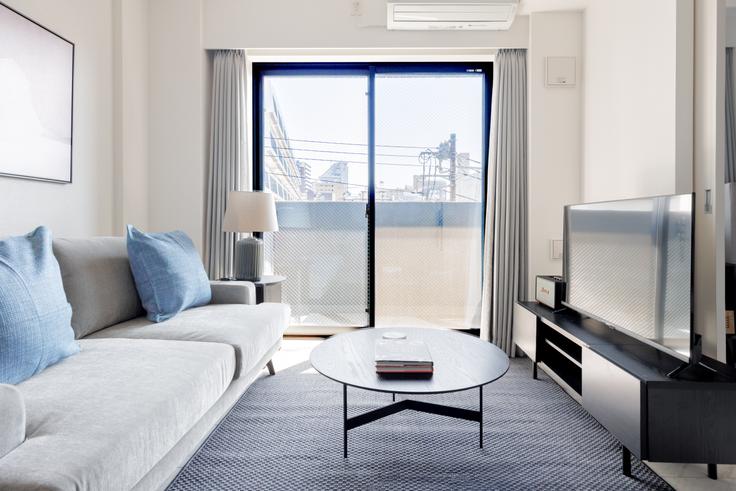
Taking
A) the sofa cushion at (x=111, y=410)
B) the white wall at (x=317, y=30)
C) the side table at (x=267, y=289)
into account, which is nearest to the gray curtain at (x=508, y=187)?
the white wall at (x=317, y=30)

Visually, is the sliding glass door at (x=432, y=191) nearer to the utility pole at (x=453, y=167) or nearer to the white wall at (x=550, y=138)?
the utility pole at (x=453, y=167)

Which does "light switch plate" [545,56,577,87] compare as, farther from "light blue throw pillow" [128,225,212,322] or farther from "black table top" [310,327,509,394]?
"light blue throw pillow" [128,225,212,322]

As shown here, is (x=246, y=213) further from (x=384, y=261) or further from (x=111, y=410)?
(x=111, y=410)

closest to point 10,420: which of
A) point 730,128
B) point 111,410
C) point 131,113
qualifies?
point 111,410

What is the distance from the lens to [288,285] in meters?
3.69

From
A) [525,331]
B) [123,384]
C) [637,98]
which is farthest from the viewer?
[525,331]

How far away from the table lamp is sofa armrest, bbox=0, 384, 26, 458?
1.97 metres

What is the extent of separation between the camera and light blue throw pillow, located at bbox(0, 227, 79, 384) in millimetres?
1314

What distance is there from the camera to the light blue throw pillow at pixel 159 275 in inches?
85.0

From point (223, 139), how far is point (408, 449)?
269 centimetres

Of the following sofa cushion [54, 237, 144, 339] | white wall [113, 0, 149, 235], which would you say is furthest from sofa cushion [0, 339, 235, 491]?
white wall [113, 0, 149, 235]

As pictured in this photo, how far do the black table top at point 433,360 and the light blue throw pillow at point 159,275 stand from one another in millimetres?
856

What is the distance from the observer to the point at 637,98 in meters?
2.38

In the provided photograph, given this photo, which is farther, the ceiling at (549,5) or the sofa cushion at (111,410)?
the ceiling at (549,5)
